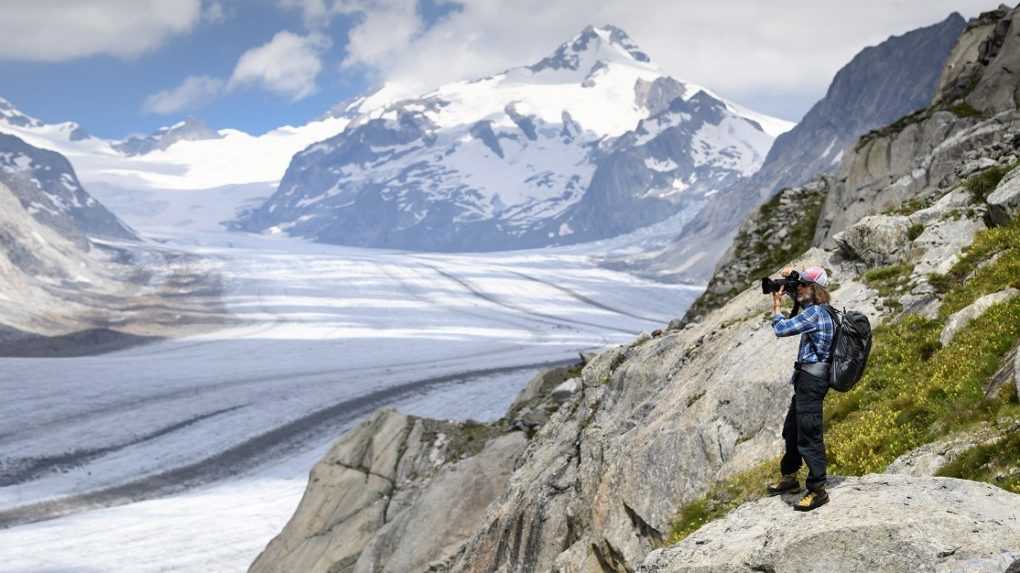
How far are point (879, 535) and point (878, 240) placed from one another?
1032 cm

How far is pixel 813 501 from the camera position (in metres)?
7.31

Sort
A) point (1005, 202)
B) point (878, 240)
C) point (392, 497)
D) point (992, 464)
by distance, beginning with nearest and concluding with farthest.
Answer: point (992, 464) → point (1005, 202) → point (878, 240) → point (392, 497)

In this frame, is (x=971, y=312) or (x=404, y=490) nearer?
(x=971, y=312)

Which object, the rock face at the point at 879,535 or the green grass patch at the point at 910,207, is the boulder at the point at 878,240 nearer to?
the green grass patch at the point at 910,207

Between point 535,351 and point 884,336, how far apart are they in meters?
79.1

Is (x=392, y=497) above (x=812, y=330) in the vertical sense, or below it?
below

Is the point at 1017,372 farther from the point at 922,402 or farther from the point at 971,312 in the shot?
the point at 971,312

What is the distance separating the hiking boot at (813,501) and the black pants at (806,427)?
0.11 m

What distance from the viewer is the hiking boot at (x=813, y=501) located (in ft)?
23.9

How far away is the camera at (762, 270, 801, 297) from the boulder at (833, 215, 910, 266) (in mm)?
7570

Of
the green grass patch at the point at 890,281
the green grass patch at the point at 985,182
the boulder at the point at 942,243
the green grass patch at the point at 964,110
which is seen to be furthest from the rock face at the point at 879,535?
the green grass patch at the point at 964,110

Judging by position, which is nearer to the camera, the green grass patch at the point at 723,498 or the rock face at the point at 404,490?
the green grass patch at the point at 723,498

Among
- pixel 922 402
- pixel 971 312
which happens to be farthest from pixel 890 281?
pixel 922 402

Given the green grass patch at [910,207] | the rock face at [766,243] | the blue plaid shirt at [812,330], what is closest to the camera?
the blue plaid shirt at [812,330]
